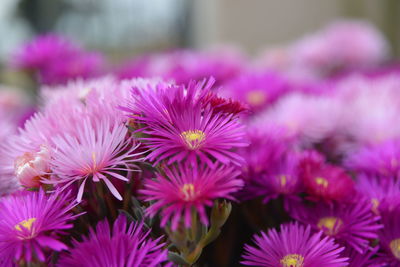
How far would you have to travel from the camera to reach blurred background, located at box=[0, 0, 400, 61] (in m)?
1.36

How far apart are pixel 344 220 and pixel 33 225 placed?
0.18m

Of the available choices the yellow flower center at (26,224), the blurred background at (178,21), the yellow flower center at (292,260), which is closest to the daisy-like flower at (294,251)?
the yellow flower center at (292,260)

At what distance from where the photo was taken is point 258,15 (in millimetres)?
1364

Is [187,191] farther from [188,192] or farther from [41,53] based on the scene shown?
[41,53]

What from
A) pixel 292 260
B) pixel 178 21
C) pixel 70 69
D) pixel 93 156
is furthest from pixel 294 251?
pixel 178 21

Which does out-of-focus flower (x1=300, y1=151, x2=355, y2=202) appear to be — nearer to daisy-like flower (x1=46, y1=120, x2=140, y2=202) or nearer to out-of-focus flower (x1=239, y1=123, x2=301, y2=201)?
out-of-focus flower (x1=239, y1=123, x2=301, y2=201)

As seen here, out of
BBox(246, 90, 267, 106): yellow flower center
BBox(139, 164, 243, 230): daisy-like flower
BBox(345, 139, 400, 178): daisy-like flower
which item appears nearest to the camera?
BBox(139, 164, 243, 230): daisy-like flower

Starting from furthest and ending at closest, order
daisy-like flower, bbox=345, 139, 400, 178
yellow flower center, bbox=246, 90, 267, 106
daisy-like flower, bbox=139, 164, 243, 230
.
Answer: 1. yellow flower center, bbox=246, 90, 267, 106
2. daisy-like flower, bbox=345, 139, 400, 178
3. daisy-like flower, bbox=139, 164, 243, 230

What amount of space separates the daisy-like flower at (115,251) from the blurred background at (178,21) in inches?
45.2

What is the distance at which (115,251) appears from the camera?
0.68 ft

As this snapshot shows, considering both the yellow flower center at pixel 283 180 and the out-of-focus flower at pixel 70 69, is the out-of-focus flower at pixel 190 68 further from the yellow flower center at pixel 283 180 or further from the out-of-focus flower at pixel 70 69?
the yellow flower center at pixel 283 180

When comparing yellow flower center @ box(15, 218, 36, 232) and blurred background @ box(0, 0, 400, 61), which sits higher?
blurred background @ box(0, 0, 400, 61)

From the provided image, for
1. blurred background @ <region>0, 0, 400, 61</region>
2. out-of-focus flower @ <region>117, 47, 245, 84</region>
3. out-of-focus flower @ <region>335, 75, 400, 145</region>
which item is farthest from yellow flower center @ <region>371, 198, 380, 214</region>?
blurred background @ <region>0, 0, 400, 61</region>

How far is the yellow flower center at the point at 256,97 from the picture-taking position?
17.9 inches
